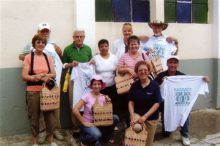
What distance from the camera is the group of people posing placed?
19.5ft

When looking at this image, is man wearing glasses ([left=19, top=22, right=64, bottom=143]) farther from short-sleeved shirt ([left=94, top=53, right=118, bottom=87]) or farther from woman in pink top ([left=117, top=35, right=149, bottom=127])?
woman in pink top ([left=117, top=35, right=149, bottom=127])

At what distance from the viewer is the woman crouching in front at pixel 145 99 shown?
586cm

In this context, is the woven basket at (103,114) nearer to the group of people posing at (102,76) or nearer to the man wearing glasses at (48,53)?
the group of people posing at (102,76)

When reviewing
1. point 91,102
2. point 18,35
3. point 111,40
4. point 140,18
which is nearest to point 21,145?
point 91,102

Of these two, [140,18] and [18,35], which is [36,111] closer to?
[18,35]

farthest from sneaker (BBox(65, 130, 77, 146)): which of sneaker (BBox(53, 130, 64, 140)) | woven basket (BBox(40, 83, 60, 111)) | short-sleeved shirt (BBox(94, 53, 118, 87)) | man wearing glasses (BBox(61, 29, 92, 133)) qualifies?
short-sleeved shirt (BBox(94, 53, 118, 87))

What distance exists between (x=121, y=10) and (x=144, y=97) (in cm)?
302

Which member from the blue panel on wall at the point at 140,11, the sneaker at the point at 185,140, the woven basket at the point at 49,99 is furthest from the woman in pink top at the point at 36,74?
the blue panel on wall at the point at 140,11

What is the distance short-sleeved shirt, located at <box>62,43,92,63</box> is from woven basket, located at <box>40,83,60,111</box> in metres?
0.85

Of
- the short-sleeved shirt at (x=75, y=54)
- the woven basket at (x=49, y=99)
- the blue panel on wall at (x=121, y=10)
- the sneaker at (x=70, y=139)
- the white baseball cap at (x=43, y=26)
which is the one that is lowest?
the sneaker at (x=70, y=139)

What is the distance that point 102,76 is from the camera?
6.73 meters

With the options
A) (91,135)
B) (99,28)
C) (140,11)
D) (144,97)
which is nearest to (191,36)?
(140,11)

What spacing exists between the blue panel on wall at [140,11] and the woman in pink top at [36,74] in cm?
291

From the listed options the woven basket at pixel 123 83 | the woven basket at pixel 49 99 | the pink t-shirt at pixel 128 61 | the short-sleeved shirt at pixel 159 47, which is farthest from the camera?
the short-sleeved shirt at pixel 159 47
